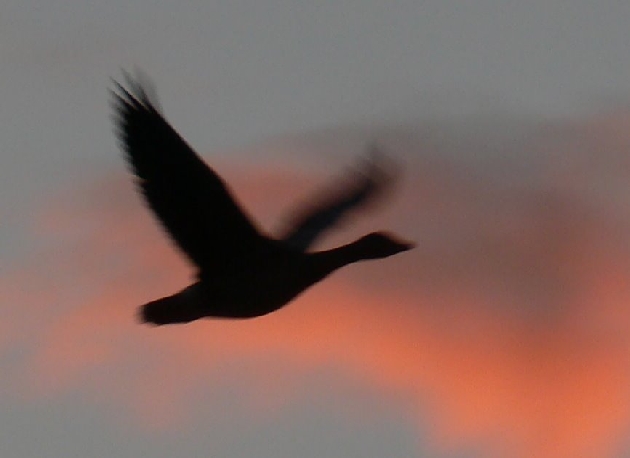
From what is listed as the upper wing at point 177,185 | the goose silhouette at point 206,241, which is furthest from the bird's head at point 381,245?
the upper wing at point 177,185

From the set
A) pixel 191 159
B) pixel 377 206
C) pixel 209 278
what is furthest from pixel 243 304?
pixel 377 206

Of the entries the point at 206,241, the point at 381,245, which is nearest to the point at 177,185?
the point at 206,241

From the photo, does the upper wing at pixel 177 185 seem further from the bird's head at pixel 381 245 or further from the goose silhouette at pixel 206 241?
the bird's head at pixel 381 245

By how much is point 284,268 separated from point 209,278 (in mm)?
810

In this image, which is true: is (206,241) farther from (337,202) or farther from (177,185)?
(337,202)

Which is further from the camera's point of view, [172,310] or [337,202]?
[337,202]

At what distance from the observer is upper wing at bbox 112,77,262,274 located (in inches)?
779

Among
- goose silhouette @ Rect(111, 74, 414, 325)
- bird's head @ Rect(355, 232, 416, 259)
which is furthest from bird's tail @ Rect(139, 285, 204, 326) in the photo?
bird's head @ Rect(355, 232, 416, 259)

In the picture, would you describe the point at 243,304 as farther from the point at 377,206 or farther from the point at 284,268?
the point at 377,206

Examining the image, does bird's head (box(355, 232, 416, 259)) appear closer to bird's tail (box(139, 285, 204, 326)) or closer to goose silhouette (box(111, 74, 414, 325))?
goose silhouette (box(111, 74, 414, 325))

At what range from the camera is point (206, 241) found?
20516 millimetres

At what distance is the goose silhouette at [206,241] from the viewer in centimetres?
1983

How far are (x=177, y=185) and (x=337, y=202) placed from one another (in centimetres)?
419

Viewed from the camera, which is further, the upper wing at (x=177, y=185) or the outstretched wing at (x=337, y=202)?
the outstretched wing at (x=337, y=202)
